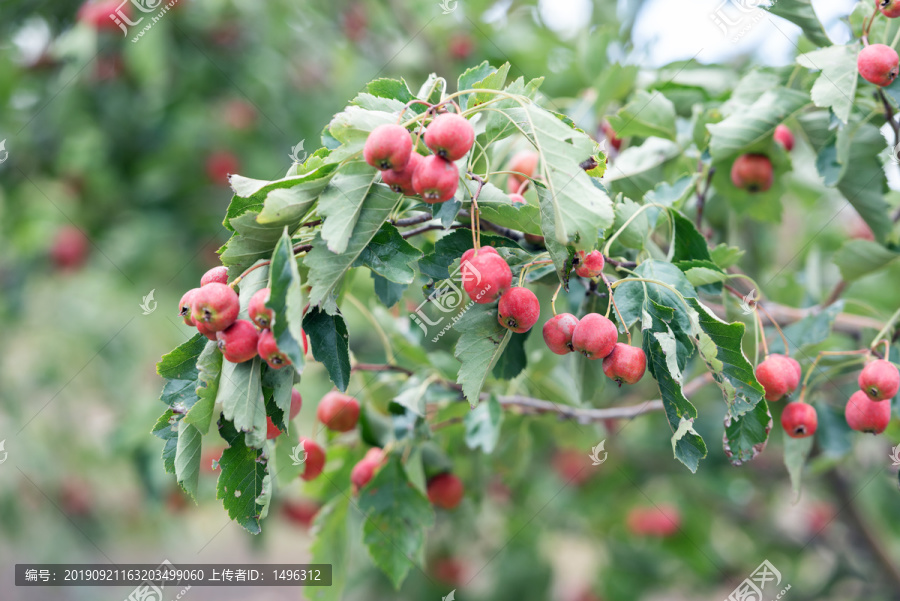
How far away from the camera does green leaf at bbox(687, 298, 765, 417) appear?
120cm

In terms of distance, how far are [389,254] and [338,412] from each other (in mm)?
753

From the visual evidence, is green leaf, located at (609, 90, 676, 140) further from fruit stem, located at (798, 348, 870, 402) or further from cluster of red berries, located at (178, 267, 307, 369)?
cluster of red berries, located at (178, 267, 307, 369)

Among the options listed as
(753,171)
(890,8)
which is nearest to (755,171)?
(753,171)

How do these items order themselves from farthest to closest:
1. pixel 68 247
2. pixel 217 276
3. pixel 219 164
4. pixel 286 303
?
pixel 68 247
pixel 219 164
pixel 217 276
pixel 286 303

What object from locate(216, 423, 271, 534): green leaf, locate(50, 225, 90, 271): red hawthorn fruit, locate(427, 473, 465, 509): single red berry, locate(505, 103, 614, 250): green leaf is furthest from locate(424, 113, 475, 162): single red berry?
locate(50, 225, 90, 271): red hawthorn fruit

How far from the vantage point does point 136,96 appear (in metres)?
4.17

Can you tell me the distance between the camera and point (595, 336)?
1180 mm

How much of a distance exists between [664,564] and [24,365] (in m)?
4.69

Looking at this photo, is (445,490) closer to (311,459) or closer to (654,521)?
(311,459)

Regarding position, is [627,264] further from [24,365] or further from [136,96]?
[24,365]

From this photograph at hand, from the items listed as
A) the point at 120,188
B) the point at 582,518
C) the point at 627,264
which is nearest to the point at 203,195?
the point at 120,188

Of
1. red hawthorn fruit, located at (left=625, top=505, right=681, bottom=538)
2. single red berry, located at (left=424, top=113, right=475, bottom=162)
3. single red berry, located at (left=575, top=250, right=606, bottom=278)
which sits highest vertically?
single red berry, located at (left=424, top=113, right=475, bottom=162)

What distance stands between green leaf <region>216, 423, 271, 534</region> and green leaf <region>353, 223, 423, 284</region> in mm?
428

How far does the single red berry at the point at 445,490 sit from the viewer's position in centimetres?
202
